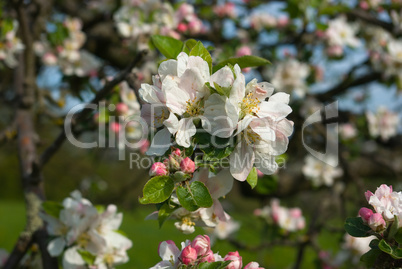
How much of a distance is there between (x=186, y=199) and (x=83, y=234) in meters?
0.60

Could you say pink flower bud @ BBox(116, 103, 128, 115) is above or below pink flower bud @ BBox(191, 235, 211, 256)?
below

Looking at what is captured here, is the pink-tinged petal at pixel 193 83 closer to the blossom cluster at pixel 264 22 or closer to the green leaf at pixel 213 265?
the green leaf at pixel 213 265

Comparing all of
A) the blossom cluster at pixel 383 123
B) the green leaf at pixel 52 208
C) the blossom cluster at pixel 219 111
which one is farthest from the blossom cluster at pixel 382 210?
the blossom cluster at pixel 383 123

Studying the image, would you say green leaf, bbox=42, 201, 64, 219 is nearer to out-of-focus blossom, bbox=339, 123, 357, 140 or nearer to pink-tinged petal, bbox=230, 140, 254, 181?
pink-tinged petal, bbox=230, 140, 254, 181

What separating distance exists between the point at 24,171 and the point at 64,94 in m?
1.14

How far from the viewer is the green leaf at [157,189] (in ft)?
2.40

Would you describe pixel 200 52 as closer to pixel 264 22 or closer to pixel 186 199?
Answer: pixel 186 199

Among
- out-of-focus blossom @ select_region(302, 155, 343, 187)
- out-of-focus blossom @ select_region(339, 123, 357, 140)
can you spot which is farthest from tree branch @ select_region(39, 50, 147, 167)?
out-of-focus blossom @ select_region(339, 123, 357, 140)

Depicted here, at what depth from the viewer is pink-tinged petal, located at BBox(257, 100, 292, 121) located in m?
0.77

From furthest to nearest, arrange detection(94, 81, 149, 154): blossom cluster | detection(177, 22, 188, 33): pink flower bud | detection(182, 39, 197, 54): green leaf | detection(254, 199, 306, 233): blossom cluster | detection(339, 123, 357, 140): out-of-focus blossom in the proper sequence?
1. detection(339, 123, 357, 140): out-of-focus blossom
2. detection(254, 199, 306, 233): blossom cluster
3. detection(177, 22, 188, 33): pink flower bud
4. detection(94, 81, 149, 154): blossom cluster
5. detection(182, 39, 197, 54): green leaf

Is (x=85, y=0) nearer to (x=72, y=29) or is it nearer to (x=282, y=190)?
(x=72, y=29)

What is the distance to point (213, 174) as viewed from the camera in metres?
0.84

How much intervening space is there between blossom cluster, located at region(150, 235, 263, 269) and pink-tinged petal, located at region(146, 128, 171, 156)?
19 centimetres

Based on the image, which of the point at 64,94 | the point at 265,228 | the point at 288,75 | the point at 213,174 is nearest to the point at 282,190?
the point at 265,228
